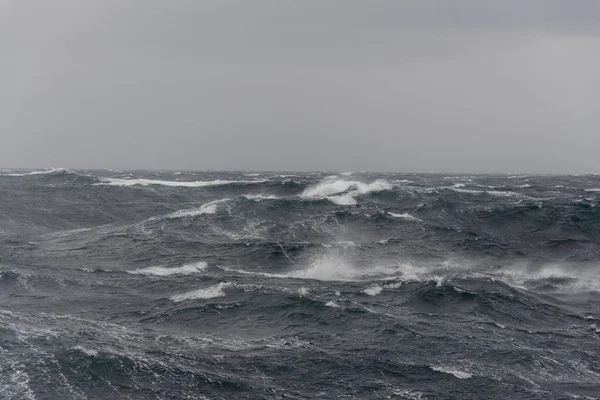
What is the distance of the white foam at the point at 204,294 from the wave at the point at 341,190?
4329cm

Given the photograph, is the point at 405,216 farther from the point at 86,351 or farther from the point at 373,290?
the point at 86,351

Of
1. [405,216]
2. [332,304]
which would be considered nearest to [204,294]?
[332,304]

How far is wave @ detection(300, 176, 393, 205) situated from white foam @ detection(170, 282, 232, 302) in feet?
142

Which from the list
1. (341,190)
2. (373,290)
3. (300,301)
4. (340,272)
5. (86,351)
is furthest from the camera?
(341,190)

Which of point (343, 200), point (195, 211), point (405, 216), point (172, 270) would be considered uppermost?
point (343, 200)

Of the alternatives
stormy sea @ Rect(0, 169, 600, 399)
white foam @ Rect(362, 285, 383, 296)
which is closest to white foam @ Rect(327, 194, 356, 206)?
stormy sea @ Rect(0, 169, 600, 399)

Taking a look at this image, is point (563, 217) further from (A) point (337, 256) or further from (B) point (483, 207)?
(A) point (337, 256)

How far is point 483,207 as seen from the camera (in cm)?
7588

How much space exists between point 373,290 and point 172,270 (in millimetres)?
16352

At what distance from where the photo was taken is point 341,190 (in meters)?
95.4

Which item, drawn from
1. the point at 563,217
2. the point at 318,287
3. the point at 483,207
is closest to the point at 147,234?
the point at 318,287

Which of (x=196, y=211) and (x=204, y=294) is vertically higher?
(x=196, y=211)

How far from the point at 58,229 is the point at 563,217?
58808mm

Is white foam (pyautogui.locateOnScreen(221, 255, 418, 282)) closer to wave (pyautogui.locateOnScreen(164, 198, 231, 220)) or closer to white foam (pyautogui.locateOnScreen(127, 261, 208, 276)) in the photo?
white foam (pyautogui.locateOnScreen(127, 261, 208, 276))
